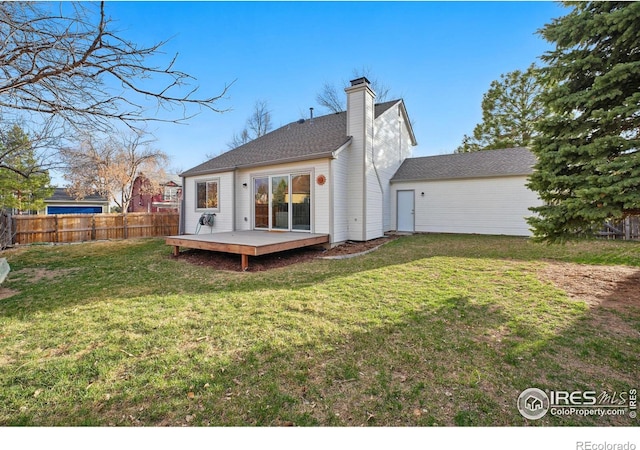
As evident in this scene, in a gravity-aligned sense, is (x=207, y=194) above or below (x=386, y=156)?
below

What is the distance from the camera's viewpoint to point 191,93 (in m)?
2.93

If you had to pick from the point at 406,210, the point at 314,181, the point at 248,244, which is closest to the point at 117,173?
the point at 314,181

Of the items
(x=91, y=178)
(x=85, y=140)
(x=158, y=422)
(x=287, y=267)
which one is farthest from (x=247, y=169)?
(x=91, y=178)

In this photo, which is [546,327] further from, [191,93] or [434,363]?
[191,93]

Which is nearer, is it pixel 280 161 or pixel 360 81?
pixel 280 161

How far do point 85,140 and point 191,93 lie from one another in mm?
1673

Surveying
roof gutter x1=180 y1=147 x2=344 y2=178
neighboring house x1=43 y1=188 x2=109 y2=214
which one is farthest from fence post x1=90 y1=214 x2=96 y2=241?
neighboring house x1=43 y1=188 x2=109 y2=214

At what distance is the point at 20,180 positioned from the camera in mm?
12367

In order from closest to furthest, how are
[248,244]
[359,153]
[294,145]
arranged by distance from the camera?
1. [248,244]
2. [359,153]
3. [294,145]

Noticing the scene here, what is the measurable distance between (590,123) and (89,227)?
A: 16.1 meters

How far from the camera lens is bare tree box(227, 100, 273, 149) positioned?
81.4 feet

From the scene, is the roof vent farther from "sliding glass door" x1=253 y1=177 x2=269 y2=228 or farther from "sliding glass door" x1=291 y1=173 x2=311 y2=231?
"sliding glass door" x1=253 y1=177 x2=269 y2=228

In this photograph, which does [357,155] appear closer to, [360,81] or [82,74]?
[360,81]
